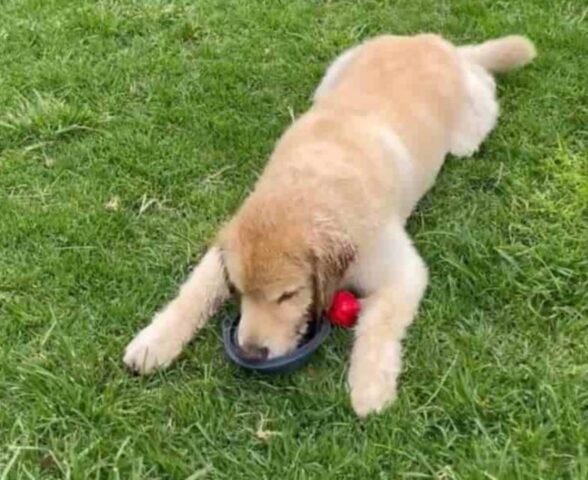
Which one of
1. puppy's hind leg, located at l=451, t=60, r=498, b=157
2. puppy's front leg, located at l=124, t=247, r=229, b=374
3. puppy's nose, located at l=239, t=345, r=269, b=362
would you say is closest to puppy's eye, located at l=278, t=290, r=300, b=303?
puppy's nose, located at l=239, t=345, r=269, b=362

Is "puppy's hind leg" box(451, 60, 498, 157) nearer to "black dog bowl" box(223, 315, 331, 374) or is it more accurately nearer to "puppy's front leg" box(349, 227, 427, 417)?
"puppy's front leg" box(349, 227, 427, 417)

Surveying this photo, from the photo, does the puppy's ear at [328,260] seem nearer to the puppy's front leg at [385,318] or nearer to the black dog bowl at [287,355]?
the black dog bowl at [287,355]

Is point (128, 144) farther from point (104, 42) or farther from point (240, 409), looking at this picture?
point (240, 409)

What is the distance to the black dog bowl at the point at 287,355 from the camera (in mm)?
3467

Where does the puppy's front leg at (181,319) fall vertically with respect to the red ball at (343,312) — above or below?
above

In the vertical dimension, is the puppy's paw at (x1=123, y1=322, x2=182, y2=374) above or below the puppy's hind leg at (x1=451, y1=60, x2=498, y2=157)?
above

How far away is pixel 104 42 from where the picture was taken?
5738 millimetres

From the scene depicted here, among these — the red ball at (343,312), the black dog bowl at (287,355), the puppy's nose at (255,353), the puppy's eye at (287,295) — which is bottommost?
the red ball at (343,312)

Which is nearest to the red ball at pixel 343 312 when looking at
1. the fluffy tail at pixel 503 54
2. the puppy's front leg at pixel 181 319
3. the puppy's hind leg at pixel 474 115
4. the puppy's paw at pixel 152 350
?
the puppy's front leg at pixel 181 319

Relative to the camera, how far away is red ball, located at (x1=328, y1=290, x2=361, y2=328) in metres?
3.74

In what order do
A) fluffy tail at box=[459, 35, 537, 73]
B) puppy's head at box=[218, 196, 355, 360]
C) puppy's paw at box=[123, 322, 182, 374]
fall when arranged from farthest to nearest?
fluffy tail at box=[459, 35, 537, 73] < puppy's paw at box=[123, 322, 182, 374] < puppy's head at box=[218, 196, 355, 360]

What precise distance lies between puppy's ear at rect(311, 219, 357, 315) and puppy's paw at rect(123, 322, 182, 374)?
0.52 m

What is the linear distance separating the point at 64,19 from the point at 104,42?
335 millimetres

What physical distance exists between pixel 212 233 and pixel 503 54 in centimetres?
179
